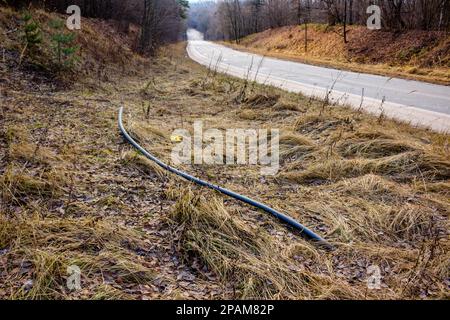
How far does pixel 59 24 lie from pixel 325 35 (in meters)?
22.3

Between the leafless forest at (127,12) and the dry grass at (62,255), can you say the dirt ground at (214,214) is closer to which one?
the dry grass at (62,255)

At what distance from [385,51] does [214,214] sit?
19330 millimetres

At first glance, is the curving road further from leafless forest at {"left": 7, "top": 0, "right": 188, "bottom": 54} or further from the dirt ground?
leafless forest at {"left": 7, "top": 0, "right": 188, "bottom": 54}

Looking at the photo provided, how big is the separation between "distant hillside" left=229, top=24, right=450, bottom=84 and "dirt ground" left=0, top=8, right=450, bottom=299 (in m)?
9.48

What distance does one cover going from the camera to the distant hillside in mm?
Answer: 14984

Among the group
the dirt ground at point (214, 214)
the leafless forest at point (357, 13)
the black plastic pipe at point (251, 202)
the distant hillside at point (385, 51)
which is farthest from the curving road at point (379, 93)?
the leafless forest at point (357, 13)

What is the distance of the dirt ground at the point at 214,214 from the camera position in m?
2.65

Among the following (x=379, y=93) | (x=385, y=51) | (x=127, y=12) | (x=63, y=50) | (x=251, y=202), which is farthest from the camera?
(x=127, y=12)

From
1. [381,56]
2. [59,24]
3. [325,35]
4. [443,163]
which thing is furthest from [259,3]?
[443,163]

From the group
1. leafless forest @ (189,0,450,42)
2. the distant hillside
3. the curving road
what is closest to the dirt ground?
the curving road

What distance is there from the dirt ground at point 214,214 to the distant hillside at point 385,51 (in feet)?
31.1

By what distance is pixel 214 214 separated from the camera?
3318 mm

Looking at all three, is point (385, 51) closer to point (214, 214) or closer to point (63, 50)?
point (63, 50)

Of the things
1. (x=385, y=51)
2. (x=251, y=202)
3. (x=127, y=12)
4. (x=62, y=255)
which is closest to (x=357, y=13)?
(x=385, y=51)
